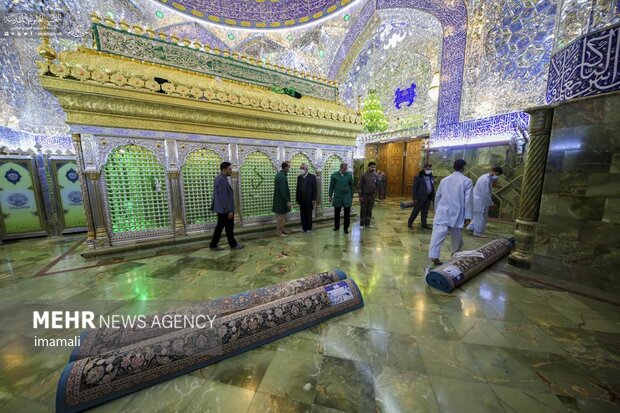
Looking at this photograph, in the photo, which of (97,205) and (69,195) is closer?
(97,205)

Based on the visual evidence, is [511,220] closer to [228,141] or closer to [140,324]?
[228,141]

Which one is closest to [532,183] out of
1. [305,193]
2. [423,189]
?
[423,189]

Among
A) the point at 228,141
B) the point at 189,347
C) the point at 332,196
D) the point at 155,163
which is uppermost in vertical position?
the point at 228,141

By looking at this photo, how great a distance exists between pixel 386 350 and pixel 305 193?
3837 mm

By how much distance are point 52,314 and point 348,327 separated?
9.67ft

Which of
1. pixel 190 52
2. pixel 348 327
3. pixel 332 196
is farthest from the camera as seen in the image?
pixel 332 196

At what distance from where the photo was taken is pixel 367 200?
225 inches

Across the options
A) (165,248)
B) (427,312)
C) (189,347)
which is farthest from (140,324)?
(165,248)

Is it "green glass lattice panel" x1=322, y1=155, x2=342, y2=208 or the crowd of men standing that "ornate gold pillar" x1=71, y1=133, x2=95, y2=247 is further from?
"green glass lattice panel" x1=322, y1=155, x2=342, y2=208

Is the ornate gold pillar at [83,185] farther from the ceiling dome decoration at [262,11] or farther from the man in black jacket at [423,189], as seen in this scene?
the ceiling dome decoration at [262,11]

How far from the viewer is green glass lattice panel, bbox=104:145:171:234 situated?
158 inches

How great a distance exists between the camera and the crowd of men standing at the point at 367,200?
3412 mm

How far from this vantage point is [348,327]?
2080 millimetres

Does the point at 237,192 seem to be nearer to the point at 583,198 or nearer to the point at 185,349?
the point at 185,349
